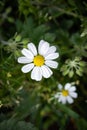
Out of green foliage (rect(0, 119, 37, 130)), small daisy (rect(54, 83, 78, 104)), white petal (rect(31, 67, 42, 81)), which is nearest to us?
white petal (rect(31, 67, 42, 81))

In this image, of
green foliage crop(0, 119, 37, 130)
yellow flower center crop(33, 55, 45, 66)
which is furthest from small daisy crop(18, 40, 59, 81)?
green foliage crop(0, 119, 37, 130)

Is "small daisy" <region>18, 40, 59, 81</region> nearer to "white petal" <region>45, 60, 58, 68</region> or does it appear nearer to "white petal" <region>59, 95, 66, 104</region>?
"white petal" <region>45, 60, 58, 68</region>

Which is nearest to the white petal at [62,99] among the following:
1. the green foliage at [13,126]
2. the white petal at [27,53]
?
the green foliage at [13,126]

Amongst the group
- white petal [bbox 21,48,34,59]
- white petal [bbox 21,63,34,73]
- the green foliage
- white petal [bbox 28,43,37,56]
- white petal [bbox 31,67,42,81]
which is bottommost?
the green foliage

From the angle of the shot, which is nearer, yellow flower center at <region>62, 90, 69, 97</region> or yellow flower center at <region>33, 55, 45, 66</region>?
yellow flower center at <region>33, 55, 45, 66</region>

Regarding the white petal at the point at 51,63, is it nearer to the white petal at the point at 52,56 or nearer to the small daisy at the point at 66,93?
the white petal at the point at 52,56

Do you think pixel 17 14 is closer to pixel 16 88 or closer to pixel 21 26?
pixel 21 26
